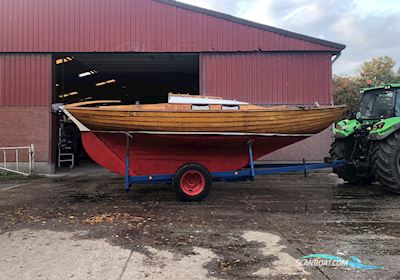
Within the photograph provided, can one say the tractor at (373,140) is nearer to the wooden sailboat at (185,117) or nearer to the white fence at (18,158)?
the wooden sailboat at (185,117)

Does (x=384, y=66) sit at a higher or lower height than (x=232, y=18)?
higher

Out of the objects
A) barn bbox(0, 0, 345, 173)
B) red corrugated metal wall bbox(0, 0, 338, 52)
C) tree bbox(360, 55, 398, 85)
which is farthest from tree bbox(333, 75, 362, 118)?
red corrugated metal wall bbox(0, 0, 338, 52)

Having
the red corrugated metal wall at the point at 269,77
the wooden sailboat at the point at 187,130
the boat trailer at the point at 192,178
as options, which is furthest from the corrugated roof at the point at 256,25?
the boat trailer at the point at 192,178

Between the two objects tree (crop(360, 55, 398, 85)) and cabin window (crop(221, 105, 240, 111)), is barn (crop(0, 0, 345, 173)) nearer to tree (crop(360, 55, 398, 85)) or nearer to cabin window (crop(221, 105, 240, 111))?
cabin window (crop(221, 105, 240, 111))

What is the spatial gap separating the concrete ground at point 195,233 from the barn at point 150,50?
16.8ft

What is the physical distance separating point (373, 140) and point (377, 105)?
125 cm

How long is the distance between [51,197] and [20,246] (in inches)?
157

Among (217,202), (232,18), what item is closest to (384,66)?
(232,18)

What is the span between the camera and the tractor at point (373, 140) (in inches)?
326

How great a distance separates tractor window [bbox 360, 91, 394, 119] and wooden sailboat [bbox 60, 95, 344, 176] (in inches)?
43.8

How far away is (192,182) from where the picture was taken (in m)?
8.16

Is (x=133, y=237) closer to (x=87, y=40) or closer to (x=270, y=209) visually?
(x=270, y=209)

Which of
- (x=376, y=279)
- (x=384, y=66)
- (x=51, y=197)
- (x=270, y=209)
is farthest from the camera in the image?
(x=384, y=66)

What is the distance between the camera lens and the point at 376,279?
156 inches
